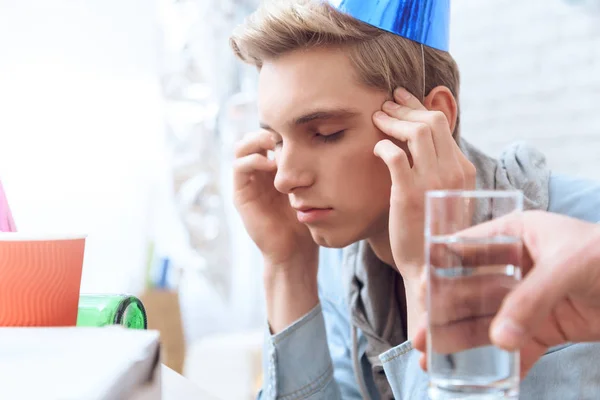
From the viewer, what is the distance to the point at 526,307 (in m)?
0.48

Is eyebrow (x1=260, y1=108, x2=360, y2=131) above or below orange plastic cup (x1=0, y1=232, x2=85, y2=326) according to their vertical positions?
above

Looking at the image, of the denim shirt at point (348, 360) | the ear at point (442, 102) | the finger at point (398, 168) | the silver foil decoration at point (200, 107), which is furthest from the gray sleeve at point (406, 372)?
the silver foil decoration at point (200, 107)

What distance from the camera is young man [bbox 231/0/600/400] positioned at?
0.95 meters

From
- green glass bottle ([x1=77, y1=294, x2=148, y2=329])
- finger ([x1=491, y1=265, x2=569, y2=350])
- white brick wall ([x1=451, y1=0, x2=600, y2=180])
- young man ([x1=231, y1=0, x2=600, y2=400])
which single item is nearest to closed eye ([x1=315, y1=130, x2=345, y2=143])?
young man ([x1=231, y1=0, x2=600, y2=400])

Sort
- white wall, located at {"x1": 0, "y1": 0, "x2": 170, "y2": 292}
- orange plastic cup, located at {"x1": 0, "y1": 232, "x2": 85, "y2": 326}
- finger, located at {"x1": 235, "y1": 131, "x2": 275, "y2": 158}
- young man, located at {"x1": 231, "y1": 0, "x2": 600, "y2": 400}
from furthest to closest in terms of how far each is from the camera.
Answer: white wall, located at {"x1": 0, "y1": 0, "x2": 170, "y2": 292} → finger, located at {"x1": 235, "y1": 131, "x2": 275, "y2": 158} → young man, located at {"x1": 231, "y1": 0, "x2": 600, "y2": 400} → orange plastic cup, located at {"x1": 0, "y1": 232, "x2": 85, "y2": 326}

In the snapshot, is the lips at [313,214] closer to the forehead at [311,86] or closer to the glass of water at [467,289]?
the forehead at [311,86]

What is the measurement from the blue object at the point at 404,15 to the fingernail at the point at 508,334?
68 centimetres

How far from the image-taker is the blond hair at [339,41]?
1.04 m

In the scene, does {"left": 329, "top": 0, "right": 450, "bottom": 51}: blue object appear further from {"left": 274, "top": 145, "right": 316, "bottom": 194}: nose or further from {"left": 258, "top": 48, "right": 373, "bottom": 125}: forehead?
{"left": 274, "top": 145, "right": 316, "bottom": 194}: nose

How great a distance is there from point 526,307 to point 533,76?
65.8 inches

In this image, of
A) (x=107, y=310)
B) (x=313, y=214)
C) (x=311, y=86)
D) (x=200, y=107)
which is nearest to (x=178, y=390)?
(x=107, y=310)

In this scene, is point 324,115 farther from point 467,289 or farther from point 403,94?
point 467,289

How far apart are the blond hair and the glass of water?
0.60 meters

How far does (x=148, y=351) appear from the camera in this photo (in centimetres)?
50
